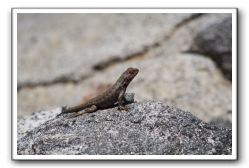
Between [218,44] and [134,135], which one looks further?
[218,44]

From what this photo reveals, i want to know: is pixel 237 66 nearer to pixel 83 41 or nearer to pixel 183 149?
pixel 183 149

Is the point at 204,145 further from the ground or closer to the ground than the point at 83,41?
closer to the ground

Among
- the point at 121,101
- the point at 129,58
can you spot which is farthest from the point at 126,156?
the point at 129,58

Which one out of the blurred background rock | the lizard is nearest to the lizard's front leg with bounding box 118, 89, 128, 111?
the lizard

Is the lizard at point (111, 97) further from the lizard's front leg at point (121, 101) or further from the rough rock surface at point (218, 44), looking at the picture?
the rough rock surface at point (218, 44)

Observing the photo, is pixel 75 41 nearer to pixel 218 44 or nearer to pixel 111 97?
pixel 218 44
